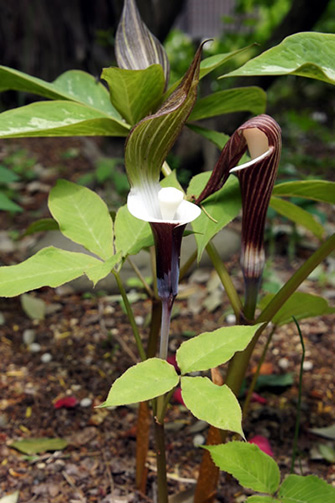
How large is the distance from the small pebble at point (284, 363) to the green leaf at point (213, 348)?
0.86m

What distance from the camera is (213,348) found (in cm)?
66

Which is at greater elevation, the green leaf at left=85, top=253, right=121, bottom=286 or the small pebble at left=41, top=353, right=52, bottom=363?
the green leaf at left=85, top=253, right=121, bottom=286

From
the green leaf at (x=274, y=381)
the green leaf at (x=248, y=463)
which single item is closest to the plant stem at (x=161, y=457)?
the green leaf at (x=248, y=463)

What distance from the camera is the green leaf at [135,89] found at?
30.1 inches

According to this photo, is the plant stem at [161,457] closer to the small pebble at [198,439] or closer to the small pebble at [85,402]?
the small pebble at [198,439]

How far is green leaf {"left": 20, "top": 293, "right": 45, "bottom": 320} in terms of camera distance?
66.6 inches

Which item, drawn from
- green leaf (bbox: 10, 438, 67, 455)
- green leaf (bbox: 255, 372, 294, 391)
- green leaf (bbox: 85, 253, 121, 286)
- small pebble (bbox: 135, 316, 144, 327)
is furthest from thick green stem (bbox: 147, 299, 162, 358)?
small pebble (bbox: 135, 316, 144, 327)

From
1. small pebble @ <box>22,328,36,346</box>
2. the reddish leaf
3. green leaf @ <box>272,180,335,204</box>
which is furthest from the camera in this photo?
small pebble @ <box>22,328,36,346</box>

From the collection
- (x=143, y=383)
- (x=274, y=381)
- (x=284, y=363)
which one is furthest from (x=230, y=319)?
(x=143, y=383)

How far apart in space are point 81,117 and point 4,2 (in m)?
2.73

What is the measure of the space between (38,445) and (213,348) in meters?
0.69

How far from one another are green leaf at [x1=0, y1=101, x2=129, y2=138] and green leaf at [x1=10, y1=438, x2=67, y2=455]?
714 millimetres

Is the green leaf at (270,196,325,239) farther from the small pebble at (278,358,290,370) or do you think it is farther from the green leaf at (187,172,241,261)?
the small pebble at (278,358,290,370)

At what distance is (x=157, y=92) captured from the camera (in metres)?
0.82
